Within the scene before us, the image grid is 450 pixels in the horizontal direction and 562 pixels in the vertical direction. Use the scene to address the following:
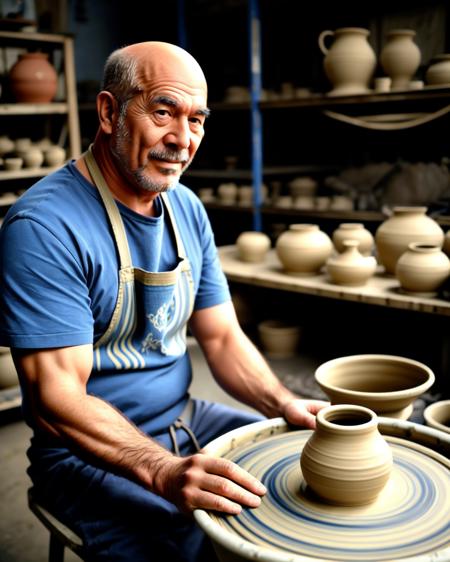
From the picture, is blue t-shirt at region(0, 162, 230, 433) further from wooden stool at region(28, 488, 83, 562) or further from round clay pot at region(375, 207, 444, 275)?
round clay pot at region(375, 207, 444, 275)

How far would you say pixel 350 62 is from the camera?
360 cm

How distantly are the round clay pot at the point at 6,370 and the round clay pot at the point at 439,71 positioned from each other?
2.60 meters

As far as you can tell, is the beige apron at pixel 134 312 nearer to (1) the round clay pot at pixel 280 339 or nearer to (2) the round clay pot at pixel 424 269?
(2) the round clay pot at pixel 424 269

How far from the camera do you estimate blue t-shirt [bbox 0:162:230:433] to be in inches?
51.6

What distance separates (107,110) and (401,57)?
8.16 ft

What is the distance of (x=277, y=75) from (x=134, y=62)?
3.88m

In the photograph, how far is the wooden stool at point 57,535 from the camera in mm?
1297

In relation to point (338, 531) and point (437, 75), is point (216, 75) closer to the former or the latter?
point (437, 75)

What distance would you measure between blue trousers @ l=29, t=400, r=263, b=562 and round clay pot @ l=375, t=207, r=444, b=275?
208cm

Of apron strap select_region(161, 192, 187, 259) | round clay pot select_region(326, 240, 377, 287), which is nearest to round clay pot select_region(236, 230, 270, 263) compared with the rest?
round clay pot select_region(326, 240, 377, 287)

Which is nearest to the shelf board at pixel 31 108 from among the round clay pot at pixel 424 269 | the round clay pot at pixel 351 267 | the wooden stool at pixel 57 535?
the round clay pot at pixel 351 267

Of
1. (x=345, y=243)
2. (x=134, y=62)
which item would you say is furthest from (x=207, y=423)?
(x=345, y=243)

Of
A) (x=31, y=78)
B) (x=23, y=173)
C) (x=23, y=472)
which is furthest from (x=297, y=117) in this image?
(x=23, y=472)

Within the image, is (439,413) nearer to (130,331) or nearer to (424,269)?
(130,331)
